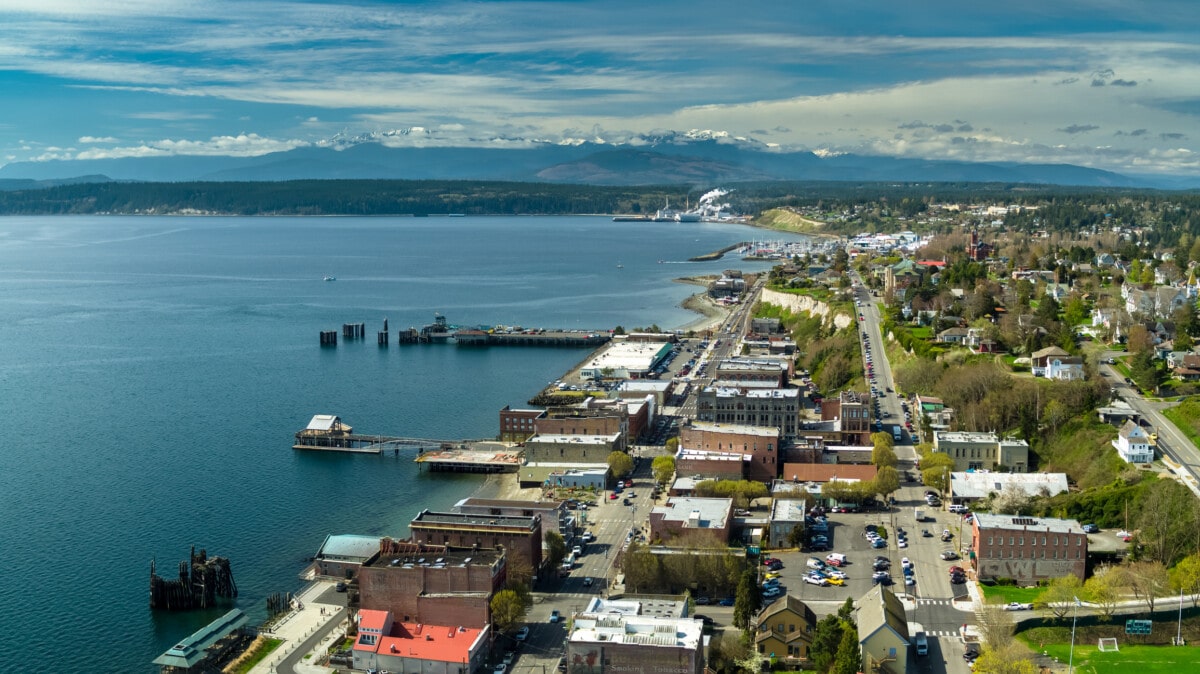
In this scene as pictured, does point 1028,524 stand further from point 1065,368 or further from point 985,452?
point 1065,368

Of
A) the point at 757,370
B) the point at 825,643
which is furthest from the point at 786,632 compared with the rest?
the point at 757,370

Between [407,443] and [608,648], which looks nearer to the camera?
[608,648]

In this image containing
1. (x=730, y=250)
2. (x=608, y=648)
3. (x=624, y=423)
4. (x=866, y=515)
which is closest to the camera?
(x=608, y=648)

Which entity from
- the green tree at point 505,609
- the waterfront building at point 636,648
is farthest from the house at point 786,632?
the green tree at point 505,609

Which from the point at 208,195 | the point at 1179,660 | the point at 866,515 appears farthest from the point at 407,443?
the point at 208,195

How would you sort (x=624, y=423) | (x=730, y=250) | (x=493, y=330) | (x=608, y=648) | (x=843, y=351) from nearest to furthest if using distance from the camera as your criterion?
(x=608, y=648)
(x=624, y=423)
(x=843, y=351)
(x=493, y=330)
(x=730, y=250)

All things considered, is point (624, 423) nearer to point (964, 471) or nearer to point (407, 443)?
point (407, 443)

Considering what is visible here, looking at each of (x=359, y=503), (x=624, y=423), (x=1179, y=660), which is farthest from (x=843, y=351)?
(x=1179, y=660)
